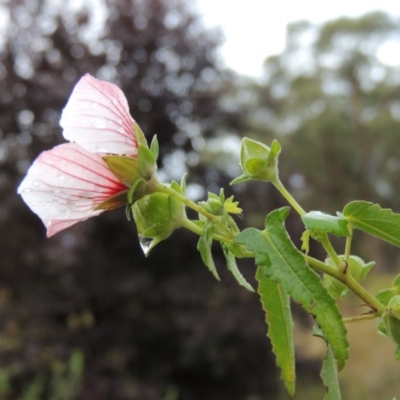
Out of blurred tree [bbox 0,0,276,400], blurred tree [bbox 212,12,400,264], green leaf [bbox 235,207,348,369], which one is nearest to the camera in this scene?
green leaf [bbox 235,207,348,369]

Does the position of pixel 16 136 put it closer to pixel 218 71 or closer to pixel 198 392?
pixel 218 71

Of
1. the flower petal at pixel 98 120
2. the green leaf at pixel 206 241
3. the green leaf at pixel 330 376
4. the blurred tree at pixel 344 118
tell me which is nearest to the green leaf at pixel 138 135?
the flower petal at pixel 98 120

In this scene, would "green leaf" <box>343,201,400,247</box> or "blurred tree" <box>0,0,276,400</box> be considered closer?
"green leaf" <box>343,201,400,247</box>

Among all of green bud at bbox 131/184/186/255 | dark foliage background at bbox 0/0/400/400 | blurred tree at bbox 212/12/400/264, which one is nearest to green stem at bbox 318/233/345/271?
green bud at bbox 131/184/186/255

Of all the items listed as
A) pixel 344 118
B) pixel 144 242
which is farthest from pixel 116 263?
pixel 344 118

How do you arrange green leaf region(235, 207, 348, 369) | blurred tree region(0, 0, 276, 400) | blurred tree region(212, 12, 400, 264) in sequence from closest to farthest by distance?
1. green leaf region(235, 207, 348, 369)
2. blurred tree region(0, 0, 276, 400)
3. blurred tree region(212, 12, 400, 264)

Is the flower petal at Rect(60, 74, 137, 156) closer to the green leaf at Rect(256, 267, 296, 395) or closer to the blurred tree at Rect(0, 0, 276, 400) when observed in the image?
the green leaf at Rect(256, 267, 296, 395)
